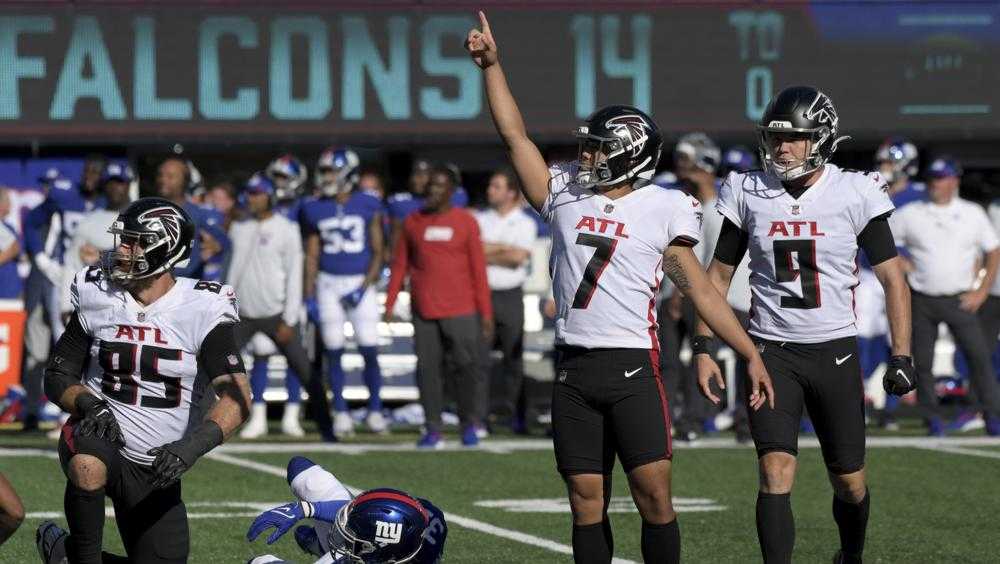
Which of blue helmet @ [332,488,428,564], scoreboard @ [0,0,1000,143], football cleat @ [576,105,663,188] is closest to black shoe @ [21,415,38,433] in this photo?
scoreboard @ [0,0,1000,143]

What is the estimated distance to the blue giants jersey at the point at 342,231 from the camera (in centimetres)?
1412

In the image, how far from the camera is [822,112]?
7.48 m

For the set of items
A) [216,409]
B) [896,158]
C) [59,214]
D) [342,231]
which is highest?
[896,158]

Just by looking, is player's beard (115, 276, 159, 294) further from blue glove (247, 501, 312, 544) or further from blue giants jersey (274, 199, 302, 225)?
blue giants jersey (274, 199, 302, 225)

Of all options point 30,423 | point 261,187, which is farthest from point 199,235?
point 30,423

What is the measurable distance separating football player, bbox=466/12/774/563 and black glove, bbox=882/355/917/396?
831 millimetres

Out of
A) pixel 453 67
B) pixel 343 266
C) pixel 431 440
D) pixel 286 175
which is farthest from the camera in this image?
pixel 453 67

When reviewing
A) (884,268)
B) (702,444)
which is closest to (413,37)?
(702,444)

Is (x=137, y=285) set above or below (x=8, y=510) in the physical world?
above

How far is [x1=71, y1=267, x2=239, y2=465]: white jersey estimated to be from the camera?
6715mm

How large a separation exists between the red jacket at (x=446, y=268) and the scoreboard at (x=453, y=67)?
99.9 inches

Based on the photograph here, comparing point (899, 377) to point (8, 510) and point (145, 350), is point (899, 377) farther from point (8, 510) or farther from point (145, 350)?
point (8, 510)

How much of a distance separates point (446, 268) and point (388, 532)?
7395 mm

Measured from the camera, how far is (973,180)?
17531 millimetres
